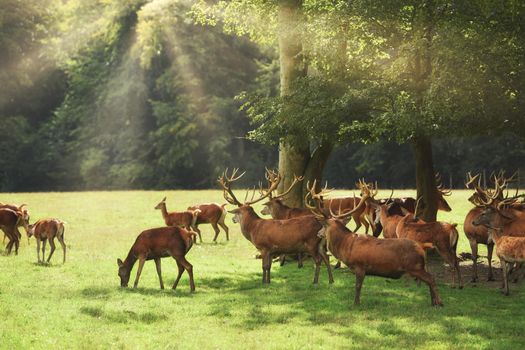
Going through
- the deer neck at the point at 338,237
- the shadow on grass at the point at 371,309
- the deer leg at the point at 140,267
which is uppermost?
the deer neck at the point at 338,237

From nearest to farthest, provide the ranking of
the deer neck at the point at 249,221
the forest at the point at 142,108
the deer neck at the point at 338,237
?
1. the deer neck at the point at 338,237
2. the deer neck at the point at 249,221
3. the forest at the point at 142,108

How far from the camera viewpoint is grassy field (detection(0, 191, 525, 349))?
10820 mm

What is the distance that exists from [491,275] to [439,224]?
2053mm

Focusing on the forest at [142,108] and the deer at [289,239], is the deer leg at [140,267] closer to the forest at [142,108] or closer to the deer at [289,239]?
the deer at [289,239]

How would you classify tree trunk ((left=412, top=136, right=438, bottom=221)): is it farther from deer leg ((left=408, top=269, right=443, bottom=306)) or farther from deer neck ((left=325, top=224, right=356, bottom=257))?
deer leg ((left=408, top=269, right=443, bottom=306))

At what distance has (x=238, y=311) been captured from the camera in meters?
12.9

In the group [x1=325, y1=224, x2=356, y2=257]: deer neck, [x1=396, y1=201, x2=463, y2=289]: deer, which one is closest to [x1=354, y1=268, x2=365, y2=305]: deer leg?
[x1=325, y1=224, x2=356, y2=257]: deer neck

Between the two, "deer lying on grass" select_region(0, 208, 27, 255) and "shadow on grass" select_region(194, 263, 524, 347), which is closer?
"shadow on grass" select_region(194, 263, 524, 347)

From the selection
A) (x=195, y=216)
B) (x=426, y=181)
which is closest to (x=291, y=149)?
(x=426, y=181)

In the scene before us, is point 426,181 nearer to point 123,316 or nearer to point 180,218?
point 180,218

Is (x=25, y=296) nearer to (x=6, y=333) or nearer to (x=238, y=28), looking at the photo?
(x=6, y=333)

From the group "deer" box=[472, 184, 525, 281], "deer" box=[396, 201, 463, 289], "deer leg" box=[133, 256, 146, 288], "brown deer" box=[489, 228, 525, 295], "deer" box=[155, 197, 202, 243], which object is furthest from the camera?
"deer" box=[155, 197, 202, 243]

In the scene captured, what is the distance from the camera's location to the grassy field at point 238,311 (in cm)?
1082

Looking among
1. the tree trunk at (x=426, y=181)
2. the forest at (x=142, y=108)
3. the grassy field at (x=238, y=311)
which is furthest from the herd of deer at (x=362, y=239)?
the forest at (x=142, y=108)
